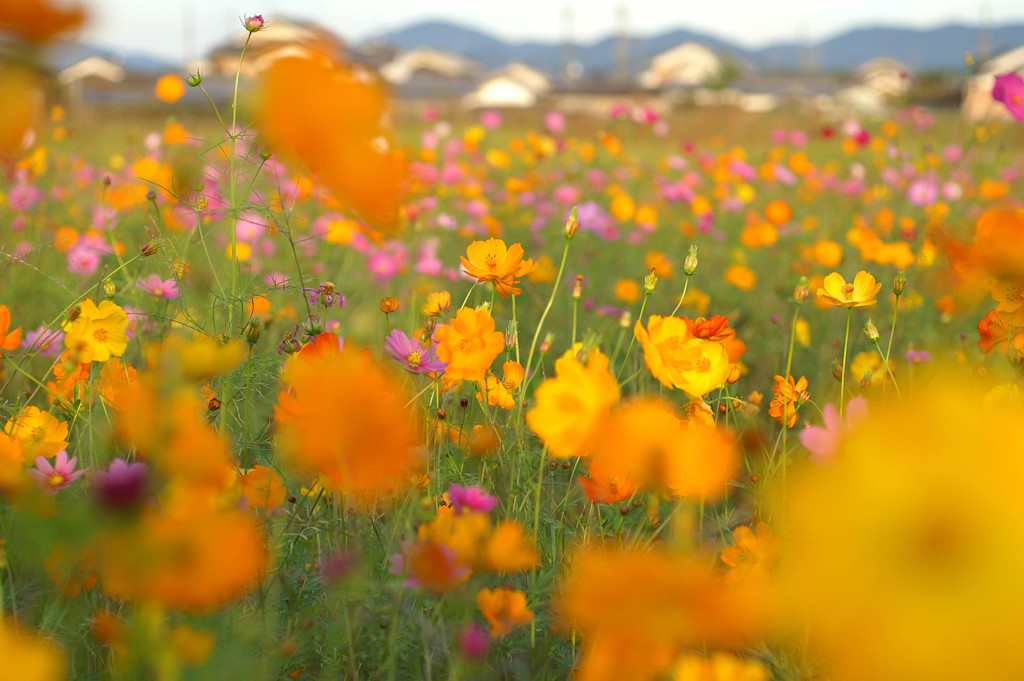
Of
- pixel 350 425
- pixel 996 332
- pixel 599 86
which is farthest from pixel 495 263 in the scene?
pixel 599 86

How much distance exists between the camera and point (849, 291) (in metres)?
0.82

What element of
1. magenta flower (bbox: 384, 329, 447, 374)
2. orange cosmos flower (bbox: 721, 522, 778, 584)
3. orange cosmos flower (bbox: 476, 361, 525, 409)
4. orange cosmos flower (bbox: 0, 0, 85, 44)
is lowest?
orange cosmos flower (bbox: 721, 522, 778, 584)

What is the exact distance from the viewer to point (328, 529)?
74cm

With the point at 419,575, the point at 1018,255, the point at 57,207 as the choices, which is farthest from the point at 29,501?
the point at 57,207

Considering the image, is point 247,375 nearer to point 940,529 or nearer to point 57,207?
point 940,529

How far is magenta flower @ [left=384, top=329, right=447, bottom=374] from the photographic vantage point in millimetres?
781

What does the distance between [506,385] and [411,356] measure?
0.11 metres

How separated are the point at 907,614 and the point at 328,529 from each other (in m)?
0.58

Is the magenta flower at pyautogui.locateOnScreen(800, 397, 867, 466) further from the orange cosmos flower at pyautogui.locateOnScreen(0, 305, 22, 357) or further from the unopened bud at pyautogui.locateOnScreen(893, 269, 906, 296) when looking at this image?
the orange cosmos flower at pyautogui.locateOnScreen(0, 305, 22, 357)

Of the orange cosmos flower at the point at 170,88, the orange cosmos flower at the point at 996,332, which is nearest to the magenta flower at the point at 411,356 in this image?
the orange cosmos flower at the point at 996,332

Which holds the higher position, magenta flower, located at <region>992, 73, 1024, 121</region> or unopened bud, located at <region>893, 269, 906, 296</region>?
magenta flower, located at <region>992, 73, 1024, 121</region>

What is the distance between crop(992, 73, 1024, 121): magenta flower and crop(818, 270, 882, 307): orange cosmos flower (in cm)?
73

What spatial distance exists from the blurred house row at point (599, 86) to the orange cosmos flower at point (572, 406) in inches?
9.7

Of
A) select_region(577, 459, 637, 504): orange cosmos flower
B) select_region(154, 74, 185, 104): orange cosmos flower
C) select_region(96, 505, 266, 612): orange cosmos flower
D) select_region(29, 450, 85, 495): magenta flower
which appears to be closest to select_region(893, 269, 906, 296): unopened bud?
select_region(577, 459, 637, 504): orange cosmos flower
